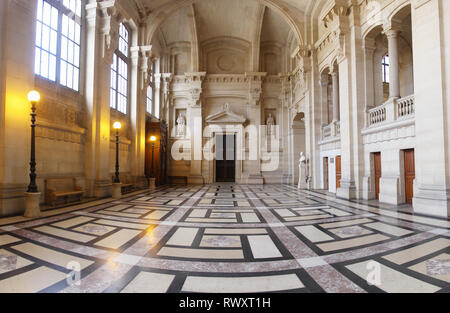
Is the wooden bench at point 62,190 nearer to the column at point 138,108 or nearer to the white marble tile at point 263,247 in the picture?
the column at point 138,108

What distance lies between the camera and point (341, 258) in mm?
3438

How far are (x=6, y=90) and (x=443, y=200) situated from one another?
13.1m

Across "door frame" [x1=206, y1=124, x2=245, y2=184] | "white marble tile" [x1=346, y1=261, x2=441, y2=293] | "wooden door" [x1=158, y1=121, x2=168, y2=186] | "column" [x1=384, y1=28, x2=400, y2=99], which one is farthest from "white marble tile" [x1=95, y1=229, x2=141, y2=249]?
"door frame" [x1=206, y1=124, x2=245, y2=184]

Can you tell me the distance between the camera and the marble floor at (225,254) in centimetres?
266

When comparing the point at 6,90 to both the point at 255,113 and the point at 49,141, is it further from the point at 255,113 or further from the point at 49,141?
the point at 255,113

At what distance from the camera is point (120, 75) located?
13.4m

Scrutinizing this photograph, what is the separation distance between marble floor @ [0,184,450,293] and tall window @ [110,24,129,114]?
8538 millimetres

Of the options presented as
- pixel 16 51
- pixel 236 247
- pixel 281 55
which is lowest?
pixel 236 247

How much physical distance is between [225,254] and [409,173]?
856cm

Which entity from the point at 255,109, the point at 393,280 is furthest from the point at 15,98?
the point at 255,109

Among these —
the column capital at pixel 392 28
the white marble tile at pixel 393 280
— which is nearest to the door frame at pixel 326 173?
the column capital at pixel 392 28

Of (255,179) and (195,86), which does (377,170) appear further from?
(195,86)
